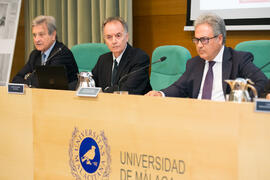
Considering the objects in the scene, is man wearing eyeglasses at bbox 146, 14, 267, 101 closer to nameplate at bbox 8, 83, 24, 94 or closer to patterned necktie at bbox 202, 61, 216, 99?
patterned necktie at bbox 202, 61, 216, 99

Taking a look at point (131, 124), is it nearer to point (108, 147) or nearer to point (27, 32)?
point (108, 147)

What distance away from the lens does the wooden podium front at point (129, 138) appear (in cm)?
131

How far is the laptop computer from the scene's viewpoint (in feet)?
6.31

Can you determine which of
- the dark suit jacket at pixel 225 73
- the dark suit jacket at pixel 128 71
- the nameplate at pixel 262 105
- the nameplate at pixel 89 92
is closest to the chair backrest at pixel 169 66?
the dark suit jacket at pixel 128 71

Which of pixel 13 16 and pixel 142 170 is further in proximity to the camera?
pixel 13 16

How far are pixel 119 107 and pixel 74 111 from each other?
0.84ft

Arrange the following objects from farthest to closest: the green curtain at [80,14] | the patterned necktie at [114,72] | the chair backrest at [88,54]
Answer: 1. the green curtain at [80,14]
2. the chair backrest at [88,54]
3. the patterned necktie at [114,72]

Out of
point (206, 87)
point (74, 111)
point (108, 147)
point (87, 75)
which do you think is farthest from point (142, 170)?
point (206, 87)

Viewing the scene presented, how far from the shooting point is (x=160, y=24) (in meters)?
3.85

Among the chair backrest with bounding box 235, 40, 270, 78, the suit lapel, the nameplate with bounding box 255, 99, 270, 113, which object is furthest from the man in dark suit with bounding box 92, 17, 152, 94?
the nameplate with bounding box 255, 99, 270, 113

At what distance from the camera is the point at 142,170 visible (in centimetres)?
152

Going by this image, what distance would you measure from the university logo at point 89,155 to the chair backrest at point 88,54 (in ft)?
5.52

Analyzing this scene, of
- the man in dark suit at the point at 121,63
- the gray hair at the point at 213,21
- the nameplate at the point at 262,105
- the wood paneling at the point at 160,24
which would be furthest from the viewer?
the wood paneling at the point at 160,24

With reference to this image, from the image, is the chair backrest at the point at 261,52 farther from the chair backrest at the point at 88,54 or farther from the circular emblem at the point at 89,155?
the circular emblem at the point at 89,155
